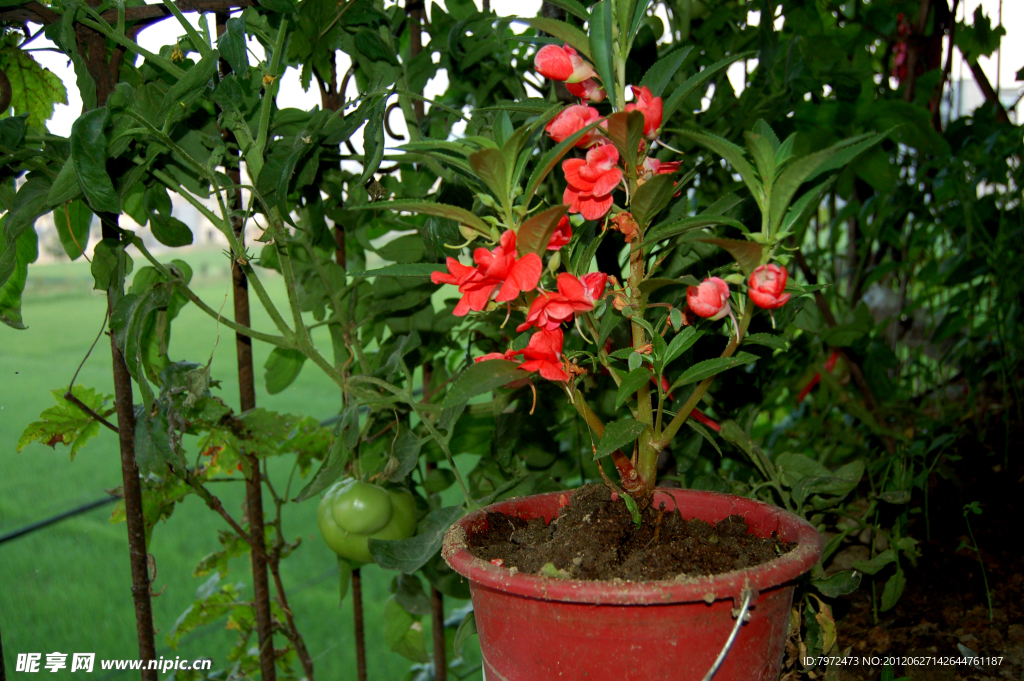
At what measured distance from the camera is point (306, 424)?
0.98 m

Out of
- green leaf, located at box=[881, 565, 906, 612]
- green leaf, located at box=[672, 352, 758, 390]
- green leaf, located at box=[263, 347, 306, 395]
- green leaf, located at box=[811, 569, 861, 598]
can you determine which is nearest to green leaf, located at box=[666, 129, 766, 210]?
green leaf, located at box=[672, 352, 758, 390]

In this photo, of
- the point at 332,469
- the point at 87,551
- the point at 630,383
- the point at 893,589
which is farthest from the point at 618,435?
the point at 87,551

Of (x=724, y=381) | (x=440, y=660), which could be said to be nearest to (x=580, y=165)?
(x=724, y=381)

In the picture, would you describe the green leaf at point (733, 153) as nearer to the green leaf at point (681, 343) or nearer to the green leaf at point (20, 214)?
the green leaf at point (681, 343)

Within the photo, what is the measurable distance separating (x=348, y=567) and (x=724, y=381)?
0.50 metres

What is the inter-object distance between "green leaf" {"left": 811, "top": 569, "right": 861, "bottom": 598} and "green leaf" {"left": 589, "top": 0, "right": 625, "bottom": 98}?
0.49 m

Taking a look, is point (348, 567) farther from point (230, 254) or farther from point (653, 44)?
point (653, 44)

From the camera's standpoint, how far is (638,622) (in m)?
0.46

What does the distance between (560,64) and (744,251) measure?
0.61 feet

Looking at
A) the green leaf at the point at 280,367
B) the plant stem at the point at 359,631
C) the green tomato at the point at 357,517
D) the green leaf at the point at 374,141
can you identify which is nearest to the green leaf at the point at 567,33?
the green leaf at the point at 374,141

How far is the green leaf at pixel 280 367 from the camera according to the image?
0.93m

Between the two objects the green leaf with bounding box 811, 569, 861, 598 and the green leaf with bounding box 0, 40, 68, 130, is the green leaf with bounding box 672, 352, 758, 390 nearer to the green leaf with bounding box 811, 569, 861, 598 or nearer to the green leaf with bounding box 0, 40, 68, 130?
the green leaf with bounding box 811, 569, 861, 598

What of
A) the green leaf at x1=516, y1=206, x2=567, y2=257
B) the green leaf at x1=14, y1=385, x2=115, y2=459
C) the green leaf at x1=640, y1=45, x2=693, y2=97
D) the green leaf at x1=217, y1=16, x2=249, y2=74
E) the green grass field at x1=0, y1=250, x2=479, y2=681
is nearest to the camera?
the green leaf at x1=516, y1=206, x2=567, y2=257

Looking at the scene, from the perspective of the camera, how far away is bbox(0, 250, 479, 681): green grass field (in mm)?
1267
